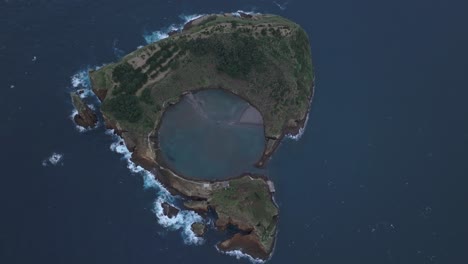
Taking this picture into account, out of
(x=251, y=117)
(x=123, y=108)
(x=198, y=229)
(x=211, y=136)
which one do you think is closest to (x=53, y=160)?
(x=123, y=108)

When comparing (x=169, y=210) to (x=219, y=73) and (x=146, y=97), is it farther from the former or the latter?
(x=219, y=73)

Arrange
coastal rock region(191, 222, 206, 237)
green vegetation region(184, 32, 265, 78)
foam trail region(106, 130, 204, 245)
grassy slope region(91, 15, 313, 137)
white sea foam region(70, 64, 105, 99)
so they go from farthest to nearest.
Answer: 1. green vegetation region(184, 32, 265, 78)
2. white sea foam region(70, 64, 105, 99)
3. grassy slope region(91, 15, 313, 137)
4. foam trail region(106, 130, 204, 245)
5. coastal rock region(191, 222, 206, 237)

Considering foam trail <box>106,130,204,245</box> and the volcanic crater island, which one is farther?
the volcanic crater island

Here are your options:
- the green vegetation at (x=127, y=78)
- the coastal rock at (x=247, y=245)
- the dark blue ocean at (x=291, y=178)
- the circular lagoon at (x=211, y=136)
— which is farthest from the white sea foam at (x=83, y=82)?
the coastal rock at (x=247, y=245)

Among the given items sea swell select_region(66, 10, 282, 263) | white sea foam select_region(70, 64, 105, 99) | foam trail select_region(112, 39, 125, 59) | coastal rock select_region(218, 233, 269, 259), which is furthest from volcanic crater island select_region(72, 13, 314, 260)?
foam trail select_region(112, 39, 125, 59)

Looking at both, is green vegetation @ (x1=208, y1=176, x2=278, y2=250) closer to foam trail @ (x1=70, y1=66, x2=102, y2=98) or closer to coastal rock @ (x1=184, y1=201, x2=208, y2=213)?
coastal rock @ (x1=184, y1=201, x2=208, y2=213)
